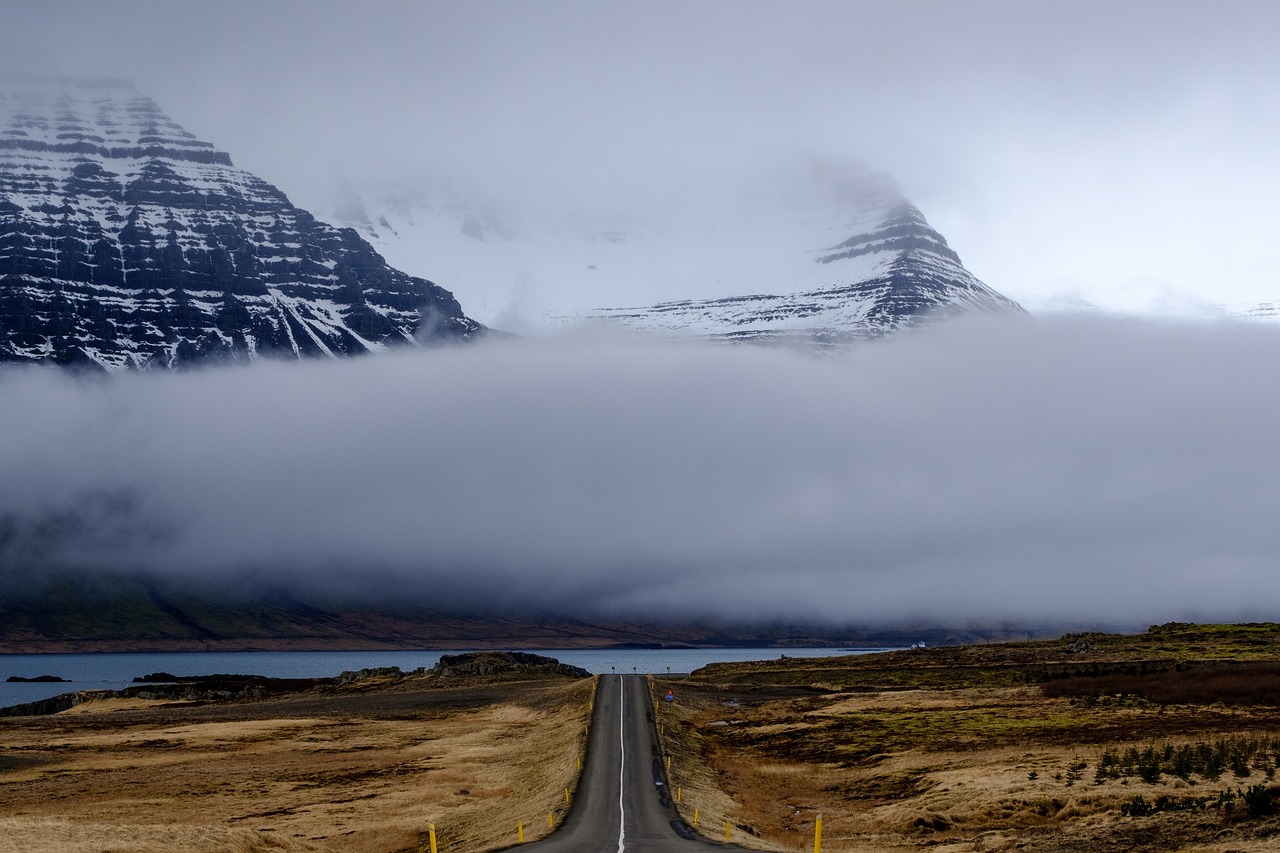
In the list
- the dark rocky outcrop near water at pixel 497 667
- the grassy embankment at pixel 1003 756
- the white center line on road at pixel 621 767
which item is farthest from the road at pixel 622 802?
the dark rocky outcrop near water at pixel 497 667

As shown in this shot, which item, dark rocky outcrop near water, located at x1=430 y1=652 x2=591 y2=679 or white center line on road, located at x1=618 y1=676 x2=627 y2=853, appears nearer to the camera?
white center line on road, located at x1=618 y1=676 x2=627 y2=853

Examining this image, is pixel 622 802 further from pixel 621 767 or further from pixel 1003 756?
pixel 1003 756

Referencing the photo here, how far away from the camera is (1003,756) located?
5716 cm

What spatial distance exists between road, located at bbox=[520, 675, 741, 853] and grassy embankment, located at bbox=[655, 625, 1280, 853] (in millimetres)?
1976

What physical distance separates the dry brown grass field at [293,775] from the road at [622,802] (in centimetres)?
162

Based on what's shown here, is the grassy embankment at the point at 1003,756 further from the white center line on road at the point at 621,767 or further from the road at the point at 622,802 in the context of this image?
the white center line on road at the point at 621,767

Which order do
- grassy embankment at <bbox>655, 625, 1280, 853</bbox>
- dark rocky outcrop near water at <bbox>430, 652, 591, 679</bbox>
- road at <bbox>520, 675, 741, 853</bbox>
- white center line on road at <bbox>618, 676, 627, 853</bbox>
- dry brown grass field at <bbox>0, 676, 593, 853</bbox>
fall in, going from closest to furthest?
grassy embankment at <bbox>655, 625, 1280, 853</bbox> < road at <bbox>520, 675, 741, 853</bbox> < white center line on road at <bbox>618, 676, 627, 853</bbox> < dry brown grass field at <bbox>0, 676, 593, 853</bbox> < dark rocky outcrop near water at <bbox>430, 652, 591, 679</bbox>

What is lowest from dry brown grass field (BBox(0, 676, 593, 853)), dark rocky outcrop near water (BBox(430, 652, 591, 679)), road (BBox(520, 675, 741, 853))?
dry brown grass field (BBox(0, 676, 593, 853))

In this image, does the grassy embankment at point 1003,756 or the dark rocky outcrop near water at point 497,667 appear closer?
the grassy embankment at point 1003,756

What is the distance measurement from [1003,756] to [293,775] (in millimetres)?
45043

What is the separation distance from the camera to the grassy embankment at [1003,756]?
124 ft

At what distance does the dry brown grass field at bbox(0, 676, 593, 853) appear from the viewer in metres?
46.9

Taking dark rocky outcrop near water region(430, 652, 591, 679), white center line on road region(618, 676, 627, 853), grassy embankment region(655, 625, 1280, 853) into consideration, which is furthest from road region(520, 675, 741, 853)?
dark rocky outcrop near water region(430, 652, 591, 679)

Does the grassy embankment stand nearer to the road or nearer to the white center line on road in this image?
the road
